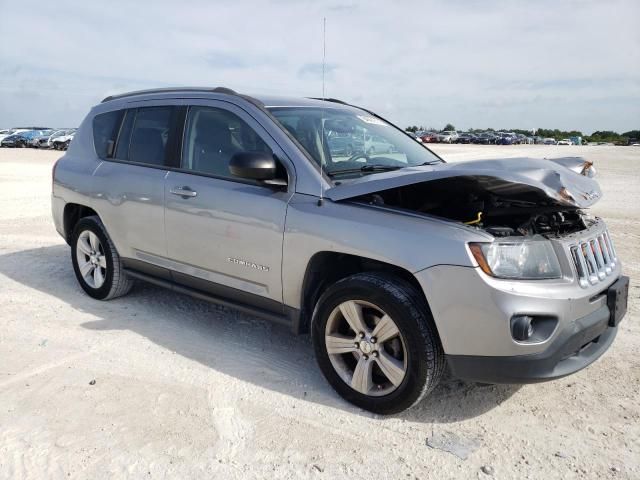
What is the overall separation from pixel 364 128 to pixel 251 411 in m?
2.29

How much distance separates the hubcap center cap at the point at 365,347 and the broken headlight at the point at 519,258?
821 mm

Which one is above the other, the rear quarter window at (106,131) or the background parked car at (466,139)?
the rear quarter window at (106,131)

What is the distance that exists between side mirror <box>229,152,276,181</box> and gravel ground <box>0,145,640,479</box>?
1.33m

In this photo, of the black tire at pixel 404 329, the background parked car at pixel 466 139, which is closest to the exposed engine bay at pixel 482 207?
the black tire at pixel 404 329

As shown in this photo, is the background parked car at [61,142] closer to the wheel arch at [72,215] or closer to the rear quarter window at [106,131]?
the wheel arch at [72,215]

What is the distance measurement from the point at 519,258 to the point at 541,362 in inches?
21.1

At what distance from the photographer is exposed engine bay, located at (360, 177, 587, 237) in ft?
10.7

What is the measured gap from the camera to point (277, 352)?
418 centimetres

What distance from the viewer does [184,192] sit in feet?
13.7

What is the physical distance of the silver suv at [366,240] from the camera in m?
2.92

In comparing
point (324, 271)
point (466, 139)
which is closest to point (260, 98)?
point (324, 271)

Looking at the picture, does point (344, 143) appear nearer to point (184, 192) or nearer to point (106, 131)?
point (184, 192)

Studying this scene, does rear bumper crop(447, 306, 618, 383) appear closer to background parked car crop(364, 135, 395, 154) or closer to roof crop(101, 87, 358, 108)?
background parked car crop(364, 135, 395, 154)

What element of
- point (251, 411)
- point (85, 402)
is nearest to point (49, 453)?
point (85, 402)
